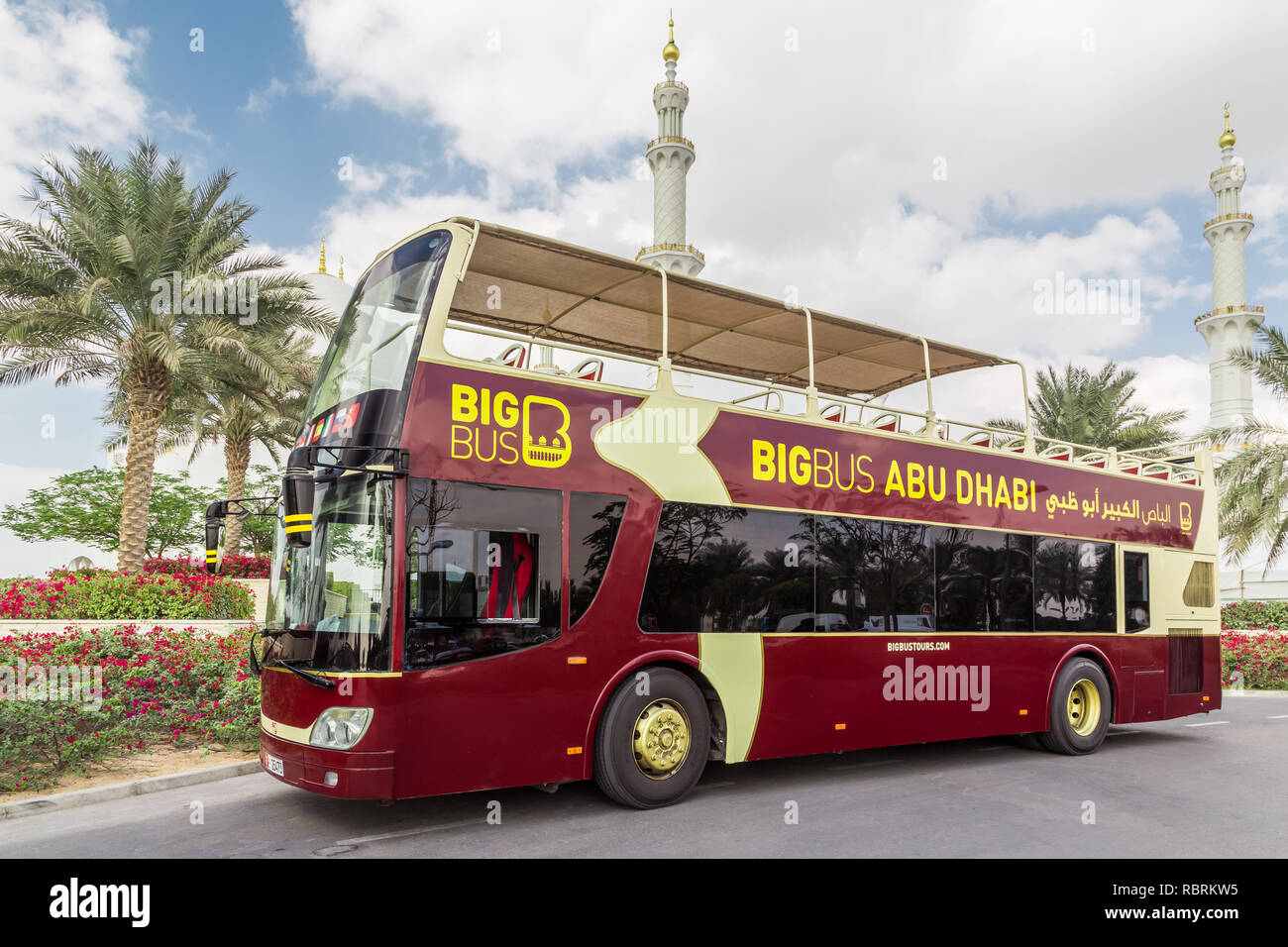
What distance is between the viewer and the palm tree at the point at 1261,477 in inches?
768

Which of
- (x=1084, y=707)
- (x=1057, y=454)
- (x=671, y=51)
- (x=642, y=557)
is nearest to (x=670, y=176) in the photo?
(x=671, y=51)

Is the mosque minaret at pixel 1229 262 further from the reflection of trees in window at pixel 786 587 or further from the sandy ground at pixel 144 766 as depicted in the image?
the sandy ground at pixel 144 766

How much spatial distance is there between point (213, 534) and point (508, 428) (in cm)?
232

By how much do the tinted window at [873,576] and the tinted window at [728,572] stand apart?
212 millimetres

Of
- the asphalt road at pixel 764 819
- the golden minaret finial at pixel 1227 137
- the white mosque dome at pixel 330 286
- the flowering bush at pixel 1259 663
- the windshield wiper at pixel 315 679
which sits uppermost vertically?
the golden minaret finial at pixel 1227 137

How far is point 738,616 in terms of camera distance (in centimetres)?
756

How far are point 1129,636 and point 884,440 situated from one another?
4.58 m

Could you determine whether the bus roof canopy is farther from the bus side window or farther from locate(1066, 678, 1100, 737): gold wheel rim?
locate(1066, 678, 1100, 737): gold wheel rim

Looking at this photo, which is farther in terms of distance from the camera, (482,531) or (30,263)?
(30,263)

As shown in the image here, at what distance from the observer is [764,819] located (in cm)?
669

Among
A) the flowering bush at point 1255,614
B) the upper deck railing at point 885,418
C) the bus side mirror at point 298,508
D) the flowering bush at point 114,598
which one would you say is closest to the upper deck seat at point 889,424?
the upper deck railing at point 885,418

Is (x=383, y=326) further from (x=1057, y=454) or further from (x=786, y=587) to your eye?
(x=1057, y=454)
